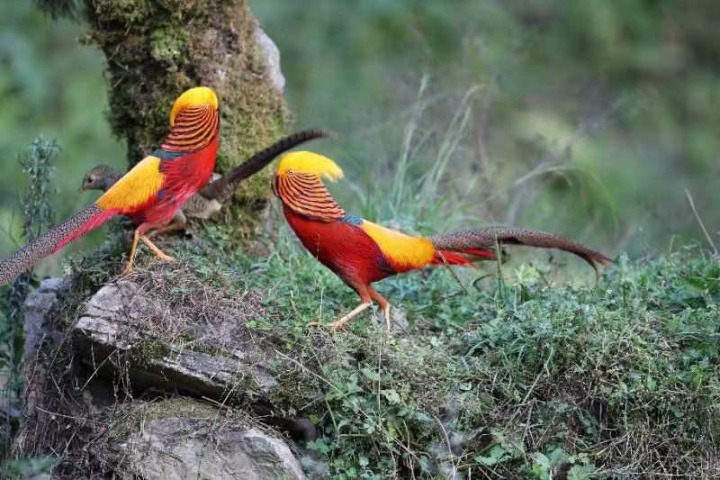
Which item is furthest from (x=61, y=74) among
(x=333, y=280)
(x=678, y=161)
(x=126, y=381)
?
(x=126, y=381)

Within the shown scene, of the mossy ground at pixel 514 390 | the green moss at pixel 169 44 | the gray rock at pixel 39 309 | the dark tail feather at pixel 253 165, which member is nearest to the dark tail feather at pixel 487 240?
the mossy ground at pixel 514 390

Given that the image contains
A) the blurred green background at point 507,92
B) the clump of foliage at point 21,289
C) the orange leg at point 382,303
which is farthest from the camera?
the blurred green background at point 507,92

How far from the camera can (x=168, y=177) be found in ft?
18.1

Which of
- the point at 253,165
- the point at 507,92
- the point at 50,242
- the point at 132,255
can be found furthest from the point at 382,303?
the point at 507,92

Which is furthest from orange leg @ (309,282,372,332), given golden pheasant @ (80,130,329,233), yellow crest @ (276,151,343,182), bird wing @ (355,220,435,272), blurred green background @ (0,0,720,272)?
blurred green background @ (0,0,720,272)

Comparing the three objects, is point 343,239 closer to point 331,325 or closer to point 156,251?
point 331,325

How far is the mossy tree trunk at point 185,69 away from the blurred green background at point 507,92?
2266mm

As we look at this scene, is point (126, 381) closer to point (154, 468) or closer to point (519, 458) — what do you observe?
point (154, 468)

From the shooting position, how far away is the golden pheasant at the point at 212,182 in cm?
575

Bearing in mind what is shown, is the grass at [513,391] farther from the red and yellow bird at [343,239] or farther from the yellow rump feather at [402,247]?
the yellow rump feather at [402,247]

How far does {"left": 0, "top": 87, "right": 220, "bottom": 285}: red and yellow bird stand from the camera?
213 inches

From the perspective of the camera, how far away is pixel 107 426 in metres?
4.97

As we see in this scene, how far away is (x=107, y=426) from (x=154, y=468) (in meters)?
0.32

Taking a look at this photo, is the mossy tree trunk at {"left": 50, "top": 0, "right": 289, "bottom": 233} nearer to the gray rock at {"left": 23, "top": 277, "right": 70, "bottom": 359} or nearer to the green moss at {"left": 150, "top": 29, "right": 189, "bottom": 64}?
the green moss at {"left": 150, "top": 29, "right": 189, "bottom": 64}
